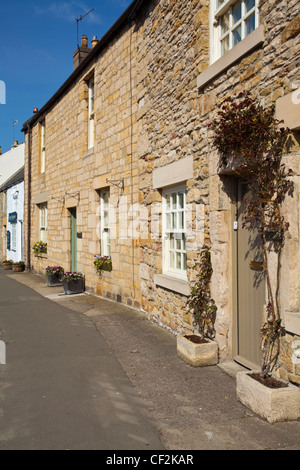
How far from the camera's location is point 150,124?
23.2 ft

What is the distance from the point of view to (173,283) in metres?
6.07

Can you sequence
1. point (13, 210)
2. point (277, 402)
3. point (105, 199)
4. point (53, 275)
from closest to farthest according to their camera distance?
point (277, 402) < point (105, 199) < point (53, 275) < point (13, 210)

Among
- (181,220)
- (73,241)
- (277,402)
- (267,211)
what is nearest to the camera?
(277,402)

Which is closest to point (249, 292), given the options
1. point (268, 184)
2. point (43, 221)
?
point (268, 184)

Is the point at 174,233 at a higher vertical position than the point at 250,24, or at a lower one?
lower

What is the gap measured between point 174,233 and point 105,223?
340cm

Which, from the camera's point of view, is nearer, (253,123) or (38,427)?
(38,427)

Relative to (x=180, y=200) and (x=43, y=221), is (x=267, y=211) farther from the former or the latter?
(x=43, y=221)

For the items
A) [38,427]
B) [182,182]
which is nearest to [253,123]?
[182,182]

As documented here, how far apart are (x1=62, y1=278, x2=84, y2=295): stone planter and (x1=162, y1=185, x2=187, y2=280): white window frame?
414 centimetres

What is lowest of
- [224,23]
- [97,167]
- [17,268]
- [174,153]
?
[17,268]

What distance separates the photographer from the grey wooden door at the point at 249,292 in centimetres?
438

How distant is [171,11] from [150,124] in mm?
1758

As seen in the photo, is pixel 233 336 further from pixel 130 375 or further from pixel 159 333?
pixel 159 333
